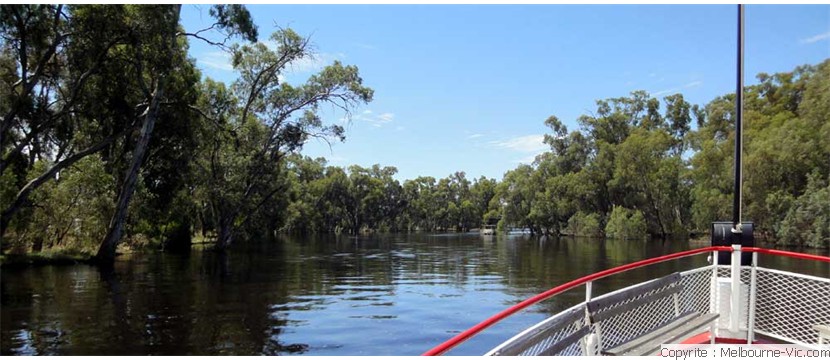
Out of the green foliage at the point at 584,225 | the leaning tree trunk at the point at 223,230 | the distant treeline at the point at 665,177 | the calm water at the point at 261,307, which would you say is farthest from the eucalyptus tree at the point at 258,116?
the green foliage at the point at 584,225

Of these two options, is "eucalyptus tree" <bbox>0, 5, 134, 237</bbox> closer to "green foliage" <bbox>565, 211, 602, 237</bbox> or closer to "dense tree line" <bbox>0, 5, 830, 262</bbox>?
"dense tree line" <bbox>0, 5, 830, 262</bbox>

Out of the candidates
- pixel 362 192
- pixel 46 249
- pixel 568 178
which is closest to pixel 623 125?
pixel 568 178

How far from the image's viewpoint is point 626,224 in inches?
2837

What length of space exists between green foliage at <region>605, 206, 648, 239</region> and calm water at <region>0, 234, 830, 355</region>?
44.2 metres

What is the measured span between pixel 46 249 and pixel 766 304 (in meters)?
32.2

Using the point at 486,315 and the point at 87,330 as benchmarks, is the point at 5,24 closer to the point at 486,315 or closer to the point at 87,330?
the point at 87,330

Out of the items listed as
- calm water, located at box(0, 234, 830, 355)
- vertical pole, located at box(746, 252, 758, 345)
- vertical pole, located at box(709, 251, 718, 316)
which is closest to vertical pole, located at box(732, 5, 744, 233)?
vertical pole, located at box(709, 251, 718, 316)

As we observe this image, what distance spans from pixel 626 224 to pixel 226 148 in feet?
167

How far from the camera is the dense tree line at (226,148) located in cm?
2462

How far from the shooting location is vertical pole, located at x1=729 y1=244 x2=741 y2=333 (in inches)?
260

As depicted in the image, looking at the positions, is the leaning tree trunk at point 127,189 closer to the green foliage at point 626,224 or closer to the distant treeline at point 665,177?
the distant treeline at point 665,177

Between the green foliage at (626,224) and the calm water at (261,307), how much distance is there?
44.2 metres

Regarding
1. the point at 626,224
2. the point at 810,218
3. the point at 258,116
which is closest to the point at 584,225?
the point at 626,224

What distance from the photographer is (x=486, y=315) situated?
1518cm
